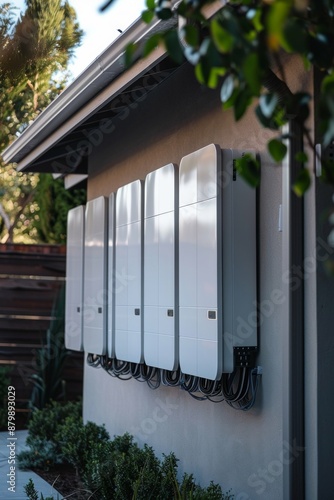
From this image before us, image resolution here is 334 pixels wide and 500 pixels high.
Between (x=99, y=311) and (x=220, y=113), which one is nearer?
(x=220, y=113)

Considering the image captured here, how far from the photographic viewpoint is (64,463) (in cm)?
670

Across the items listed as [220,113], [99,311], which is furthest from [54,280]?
[220,113]

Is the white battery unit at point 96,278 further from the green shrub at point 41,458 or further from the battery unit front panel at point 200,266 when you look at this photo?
the battery unit front panel at point 200,266

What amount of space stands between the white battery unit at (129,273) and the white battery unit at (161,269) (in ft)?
0.53

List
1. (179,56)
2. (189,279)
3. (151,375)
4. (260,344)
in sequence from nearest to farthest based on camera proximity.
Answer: (179,56)
(260,344)
(189,279)
(151,375)

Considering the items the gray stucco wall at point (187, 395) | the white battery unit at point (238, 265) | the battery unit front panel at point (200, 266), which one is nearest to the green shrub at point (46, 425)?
the gray stucco wall at point (187, 395)

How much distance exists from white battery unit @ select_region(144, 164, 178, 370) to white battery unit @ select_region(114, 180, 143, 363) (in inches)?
6.4

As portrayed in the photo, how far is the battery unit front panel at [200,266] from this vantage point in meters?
4.19

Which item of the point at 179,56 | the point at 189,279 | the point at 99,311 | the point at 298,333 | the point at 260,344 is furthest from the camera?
the point at 99,311

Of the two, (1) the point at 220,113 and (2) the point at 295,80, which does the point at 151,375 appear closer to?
(1) the point at 220,113

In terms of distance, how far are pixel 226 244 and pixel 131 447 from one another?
2.07 meters

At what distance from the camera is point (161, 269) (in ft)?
16.8

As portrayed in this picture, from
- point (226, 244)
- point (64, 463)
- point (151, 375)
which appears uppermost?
point (226, 244)

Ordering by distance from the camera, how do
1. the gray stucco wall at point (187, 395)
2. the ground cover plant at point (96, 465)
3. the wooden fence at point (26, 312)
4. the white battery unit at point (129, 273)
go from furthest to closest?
the wooden fence at point (26, 312)
the white battery unit at point (129, 273)
the ground cover plant at point (96, 465)
the gray stucco wall at point (187, 395)
